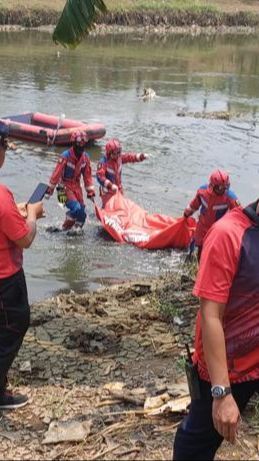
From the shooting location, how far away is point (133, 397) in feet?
14.5

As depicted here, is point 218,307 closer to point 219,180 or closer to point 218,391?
point 218,391

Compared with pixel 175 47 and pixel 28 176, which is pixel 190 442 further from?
pixel 175 47

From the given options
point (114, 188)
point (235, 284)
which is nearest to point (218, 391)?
point (235, 284)

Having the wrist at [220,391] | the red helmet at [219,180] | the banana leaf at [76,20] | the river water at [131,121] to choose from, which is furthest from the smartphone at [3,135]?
the red helmet at [219,180]

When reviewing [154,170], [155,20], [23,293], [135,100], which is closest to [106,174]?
[154,170]

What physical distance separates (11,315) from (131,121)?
15909 mm

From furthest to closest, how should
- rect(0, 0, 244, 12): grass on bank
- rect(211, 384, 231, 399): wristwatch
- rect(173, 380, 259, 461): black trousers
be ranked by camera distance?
rect(0, 0, 244, 12): grass on bank
rect(173, 380, 259, 461): black trousers
rect(211, 384, 231, 399): wristwatch

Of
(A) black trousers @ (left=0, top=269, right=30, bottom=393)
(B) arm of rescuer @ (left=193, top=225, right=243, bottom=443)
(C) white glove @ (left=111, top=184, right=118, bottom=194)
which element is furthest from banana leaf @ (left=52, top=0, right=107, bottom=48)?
(B) arm of rescuer @ (left=193, top=225, right=243, bottom=443)

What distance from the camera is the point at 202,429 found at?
293 cm

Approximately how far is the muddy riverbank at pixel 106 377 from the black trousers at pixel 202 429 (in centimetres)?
60

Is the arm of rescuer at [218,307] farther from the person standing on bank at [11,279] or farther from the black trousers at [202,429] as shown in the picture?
the person standing on bank at [11,279]

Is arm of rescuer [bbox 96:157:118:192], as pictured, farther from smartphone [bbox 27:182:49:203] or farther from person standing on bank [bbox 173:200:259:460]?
person standing on bank [bbox 173:200:259:460]

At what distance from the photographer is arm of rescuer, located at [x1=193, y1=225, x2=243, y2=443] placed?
272 centimetres

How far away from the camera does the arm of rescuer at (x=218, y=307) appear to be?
2.72 metres
